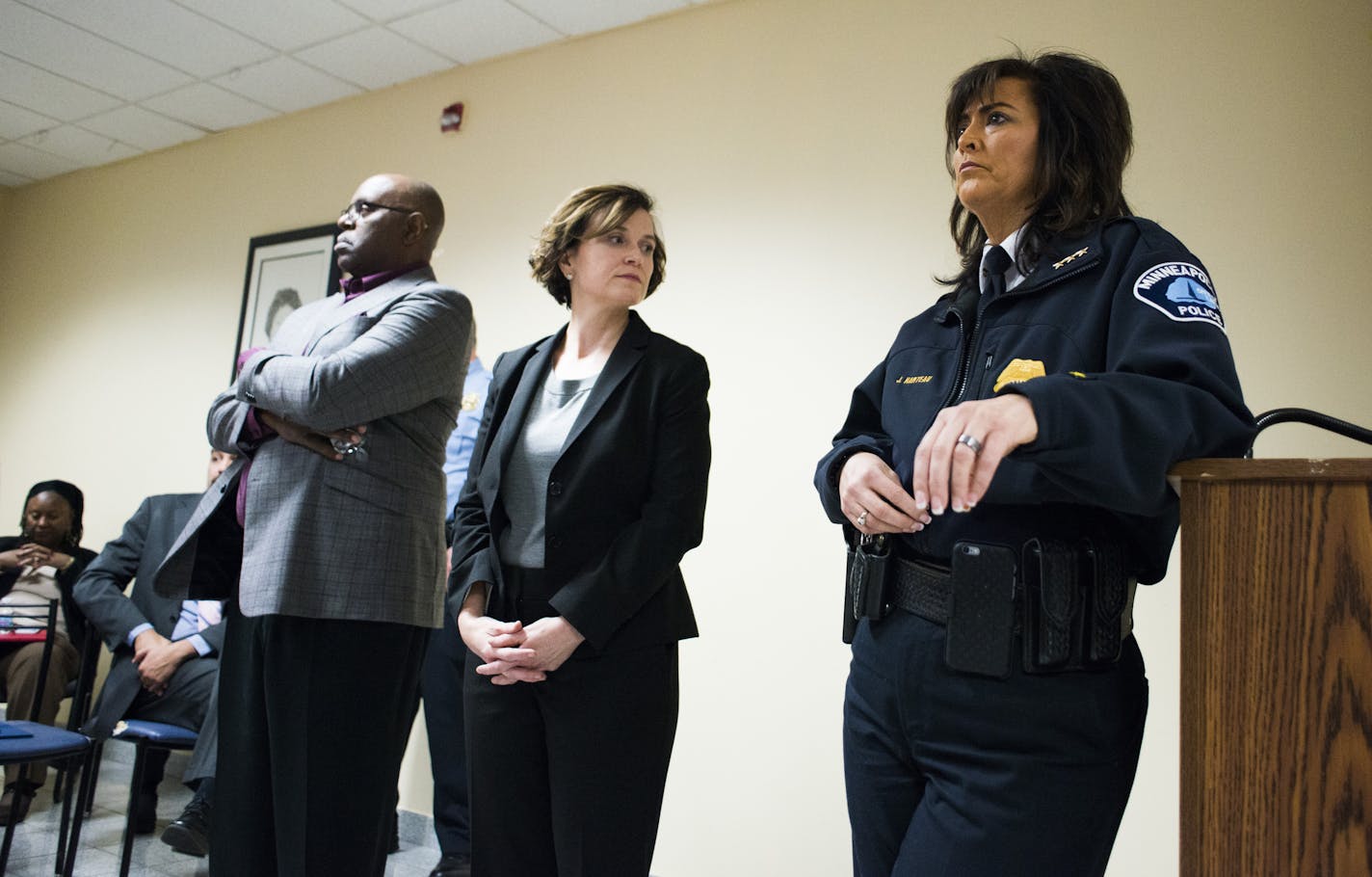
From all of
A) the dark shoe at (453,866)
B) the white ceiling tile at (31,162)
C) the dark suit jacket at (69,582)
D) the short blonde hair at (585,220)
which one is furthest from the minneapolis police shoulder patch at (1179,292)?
the white ceiling tile at (31,162)

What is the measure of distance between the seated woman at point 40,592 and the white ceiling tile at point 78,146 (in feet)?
6.89

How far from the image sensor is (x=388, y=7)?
398cm

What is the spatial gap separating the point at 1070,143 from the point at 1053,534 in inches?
19.6

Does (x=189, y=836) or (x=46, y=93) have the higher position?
(x=46, y=93)

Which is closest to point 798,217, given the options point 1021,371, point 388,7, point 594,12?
point 594,12

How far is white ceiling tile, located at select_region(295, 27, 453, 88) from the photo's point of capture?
4.27 meters

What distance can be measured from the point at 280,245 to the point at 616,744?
3.96m

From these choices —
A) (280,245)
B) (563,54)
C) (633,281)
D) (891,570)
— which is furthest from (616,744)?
(280,245)

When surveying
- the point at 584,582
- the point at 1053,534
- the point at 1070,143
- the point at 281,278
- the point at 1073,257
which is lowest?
the point at 584,582

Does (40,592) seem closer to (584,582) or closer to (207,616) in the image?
(207,616)

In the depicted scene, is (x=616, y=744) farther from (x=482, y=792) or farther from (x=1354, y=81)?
(x=1354, y=81)

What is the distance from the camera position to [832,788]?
9.91 feet

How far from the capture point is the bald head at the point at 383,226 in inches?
81.5

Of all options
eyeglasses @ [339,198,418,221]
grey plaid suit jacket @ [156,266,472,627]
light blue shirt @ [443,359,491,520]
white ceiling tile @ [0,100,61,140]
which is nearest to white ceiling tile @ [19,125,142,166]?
white ceiling tile @ [0,100,61,140]
